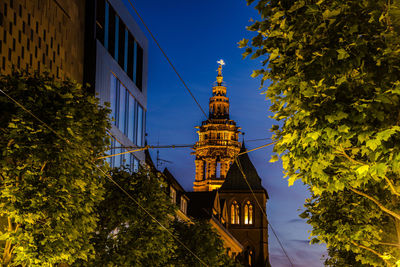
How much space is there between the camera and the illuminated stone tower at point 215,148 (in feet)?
505

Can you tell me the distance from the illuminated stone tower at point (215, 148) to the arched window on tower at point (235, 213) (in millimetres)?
47089

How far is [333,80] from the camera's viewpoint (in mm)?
10211

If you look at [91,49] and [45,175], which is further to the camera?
[91,49]

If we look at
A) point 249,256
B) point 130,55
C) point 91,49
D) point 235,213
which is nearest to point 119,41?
point 130,55

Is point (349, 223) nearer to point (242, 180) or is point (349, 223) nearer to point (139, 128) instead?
point (139, 128)

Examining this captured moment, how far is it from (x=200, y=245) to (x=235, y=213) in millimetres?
66588

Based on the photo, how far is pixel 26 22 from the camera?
95.2ft

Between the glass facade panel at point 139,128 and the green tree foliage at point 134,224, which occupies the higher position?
the glass facade panel at point 139,128

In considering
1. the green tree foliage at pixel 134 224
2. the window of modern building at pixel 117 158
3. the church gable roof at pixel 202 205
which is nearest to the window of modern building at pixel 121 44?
the window of modern building at pixel 117 158

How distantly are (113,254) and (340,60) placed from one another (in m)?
16.7

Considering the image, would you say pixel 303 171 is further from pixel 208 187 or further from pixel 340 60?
pixel 208 187

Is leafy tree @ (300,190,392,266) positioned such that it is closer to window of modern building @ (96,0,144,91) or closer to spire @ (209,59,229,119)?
window of modern building @ (96,0,144,91)

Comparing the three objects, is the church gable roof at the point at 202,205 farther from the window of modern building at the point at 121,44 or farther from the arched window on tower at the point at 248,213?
the window of modern building at the point at 121,44

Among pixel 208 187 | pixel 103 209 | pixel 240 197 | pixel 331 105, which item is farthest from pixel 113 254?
pixel 208 187
